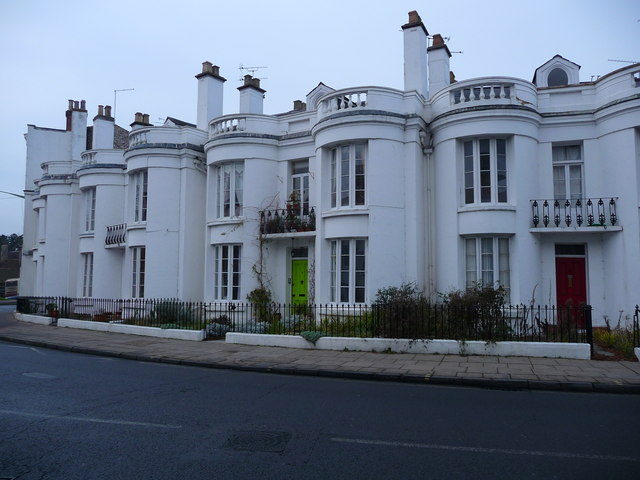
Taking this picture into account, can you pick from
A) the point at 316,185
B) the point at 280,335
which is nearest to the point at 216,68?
the point at 316,185

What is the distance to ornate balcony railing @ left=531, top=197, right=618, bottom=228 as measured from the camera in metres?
14.9

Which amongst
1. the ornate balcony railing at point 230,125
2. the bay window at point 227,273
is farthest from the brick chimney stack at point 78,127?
the bay window at point 227,273

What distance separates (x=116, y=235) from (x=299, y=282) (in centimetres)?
964

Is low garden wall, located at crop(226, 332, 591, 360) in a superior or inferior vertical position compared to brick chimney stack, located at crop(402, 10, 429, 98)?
inferior

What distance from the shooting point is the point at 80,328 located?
19.5 meters

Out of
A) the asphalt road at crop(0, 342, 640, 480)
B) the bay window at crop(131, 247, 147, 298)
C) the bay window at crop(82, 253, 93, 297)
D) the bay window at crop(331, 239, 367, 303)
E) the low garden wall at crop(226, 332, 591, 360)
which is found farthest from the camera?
the bay window at crop(82, 253, 93, 297)

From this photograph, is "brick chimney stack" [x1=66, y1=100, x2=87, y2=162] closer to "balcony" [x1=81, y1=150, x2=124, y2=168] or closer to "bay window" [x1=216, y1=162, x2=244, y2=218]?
"balcony" [x1=81, y1=150, x2=124, y2=168]

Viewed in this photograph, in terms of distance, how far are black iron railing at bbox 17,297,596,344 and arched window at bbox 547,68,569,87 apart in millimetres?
9478

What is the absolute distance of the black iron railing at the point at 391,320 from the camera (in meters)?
12.3

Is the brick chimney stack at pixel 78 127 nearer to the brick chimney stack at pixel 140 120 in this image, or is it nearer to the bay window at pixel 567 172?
the brick chimney stack at pixel 140 120

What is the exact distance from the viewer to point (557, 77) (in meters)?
19.6

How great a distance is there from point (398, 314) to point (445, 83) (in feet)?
30.6

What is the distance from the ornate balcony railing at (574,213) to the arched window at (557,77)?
20.6 ft

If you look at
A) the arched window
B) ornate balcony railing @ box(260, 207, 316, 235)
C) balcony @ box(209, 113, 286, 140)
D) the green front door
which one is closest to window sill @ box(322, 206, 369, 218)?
ornate balcony railing @ box(260, 207, 316, 235)
